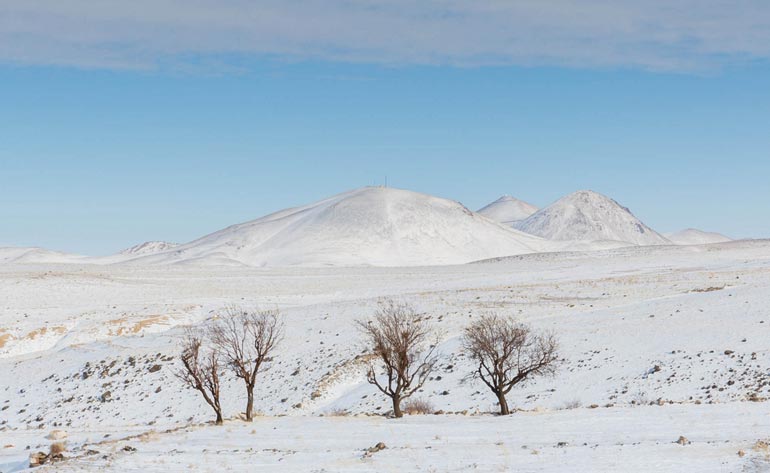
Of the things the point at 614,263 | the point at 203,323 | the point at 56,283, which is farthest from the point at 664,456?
the point at 614,263

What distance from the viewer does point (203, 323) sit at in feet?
208

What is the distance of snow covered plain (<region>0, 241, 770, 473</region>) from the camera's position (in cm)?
2361

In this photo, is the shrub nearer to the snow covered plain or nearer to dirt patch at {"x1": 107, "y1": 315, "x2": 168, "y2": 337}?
the snow covered plain

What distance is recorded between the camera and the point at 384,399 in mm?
40844

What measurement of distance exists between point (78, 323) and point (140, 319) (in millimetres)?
4847

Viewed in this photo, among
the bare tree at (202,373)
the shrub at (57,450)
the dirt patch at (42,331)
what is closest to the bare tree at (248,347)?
the bare tree at (202,373)

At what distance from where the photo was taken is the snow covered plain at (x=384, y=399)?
2361cm

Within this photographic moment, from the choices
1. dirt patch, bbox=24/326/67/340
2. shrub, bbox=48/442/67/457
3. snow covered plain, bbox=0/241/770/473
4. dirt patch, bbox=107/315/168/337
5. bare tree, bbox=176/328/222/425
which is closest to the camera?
snow covered plain, bbox=0/241/770/473

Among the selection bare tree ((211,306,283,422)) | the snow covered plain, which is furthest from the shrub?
bare tree ((211,306,283,422))

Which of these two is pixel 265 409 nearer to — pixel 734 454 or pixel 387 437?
pixel 387 437

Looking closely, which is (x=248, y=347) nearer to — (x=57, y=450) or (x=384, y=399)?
(x=384, y=399)

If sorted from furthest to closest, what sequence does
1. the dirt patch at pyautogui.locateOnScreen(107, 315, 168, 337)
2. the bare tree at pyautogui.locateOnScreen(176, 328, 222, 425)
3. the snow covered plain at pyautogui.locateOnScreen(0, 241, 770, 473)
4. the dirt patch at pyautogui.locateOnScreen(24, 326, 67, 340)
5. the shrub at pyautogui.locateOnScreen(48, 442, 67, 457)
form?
the dirt patch at pyautogui.locateOnScreen(107, 315, 168, 337) → the dirt patch at pyautogui.locateOnScreen(24, 326, 67, 340) → the bare tree at pyautogui.locateOnScreen(176, 328, 222, 425) → the shrub at pyautogui.locateOnScreen(48, 442, 67, 457) → the snow covered plain at pyautogui.locateOnScreen(0, 241, 770, 473)

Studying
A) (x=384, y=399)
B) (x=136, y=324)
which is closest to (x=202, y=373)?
(x=384, y=399)

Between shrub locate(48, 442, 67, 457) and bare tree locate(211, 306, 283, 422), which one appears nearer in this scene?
shrub locate(48, 442, 67, 457)
